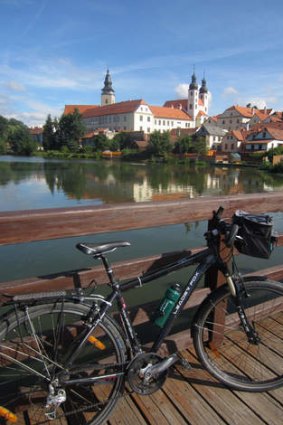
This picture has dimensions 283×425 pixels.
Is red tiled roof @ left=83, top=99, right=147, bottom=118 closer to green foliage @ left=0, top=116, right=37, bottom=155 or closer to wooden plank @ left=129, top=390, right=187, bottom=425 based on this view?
green foliage @ left=0, top=116, right=37, bottom=155

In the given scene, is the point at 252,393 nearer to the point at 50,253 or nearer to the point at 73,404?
the point at 73,404

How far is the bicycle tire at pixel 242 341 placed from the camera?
86.4 inches

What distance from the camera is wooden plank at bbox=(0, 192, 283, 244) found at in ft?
6.15

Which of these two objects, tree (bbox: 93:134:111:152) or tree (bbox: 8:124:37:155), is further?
tree (bbox: 8:124:37:155)

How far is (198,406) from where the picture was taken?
82.4 inches

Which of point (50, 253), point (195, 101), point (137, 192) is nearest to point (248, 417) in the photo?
point (50, 253)

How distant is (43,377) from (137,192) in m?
20.8

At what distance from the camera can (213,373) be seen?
2.26 metres

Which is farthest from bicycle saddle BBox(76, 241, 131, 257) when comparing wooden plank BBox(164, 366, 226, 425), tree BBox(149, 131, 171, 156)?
tree BBox(149, 131, 171, 156)

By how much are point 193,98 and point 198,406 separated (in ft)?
365

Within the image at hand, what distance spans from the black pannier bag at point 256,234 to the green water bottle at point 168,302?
1.60ft

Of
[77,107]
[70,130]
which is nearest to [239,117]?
[70,130]

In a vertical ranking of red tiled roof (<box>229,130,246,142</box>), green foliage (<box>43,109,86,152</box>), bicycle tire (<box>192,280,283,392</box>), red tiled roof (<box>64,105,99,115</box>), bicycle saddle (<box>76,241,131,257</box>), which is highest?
red tiled roof (<box>64,105,99,115</box>)

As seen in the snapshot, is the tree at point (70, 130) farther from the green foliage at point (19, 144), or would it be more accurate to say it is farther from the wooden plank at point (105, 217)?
the wooden plank at point (105, 217)
